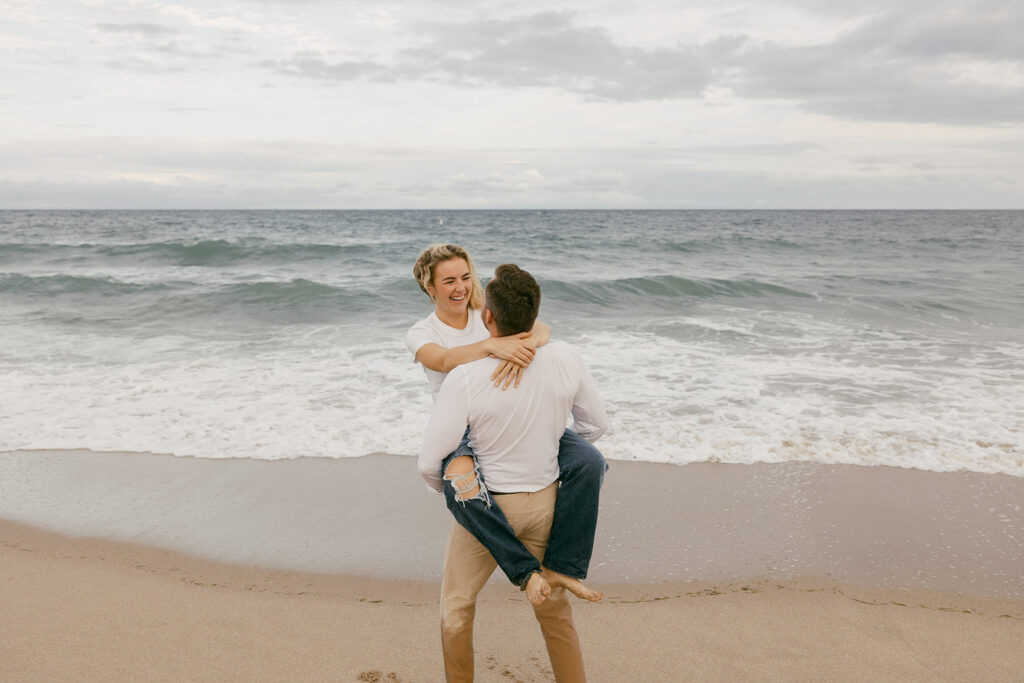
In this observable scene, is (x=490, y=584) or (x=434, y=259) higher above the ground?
(x=434, y=259)

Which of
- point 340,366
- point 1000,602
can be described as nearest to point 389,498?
point 1000,602

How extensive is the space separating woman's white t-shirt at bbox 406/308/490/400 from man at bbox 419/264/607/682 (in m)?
0.43

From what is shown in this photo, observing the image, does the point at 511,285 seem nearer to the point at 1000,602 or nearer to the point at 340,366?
the point at 1000,602

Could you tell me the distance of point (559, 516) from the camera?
258 cm

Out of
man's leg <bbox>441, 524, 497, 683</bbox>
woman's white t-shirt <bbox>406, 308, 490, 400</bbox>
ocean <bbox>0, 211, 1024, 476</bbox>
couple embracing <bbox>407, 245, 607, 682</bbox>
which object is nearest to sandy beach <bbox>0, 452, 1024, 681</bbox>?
ocean <bbox>0, 211, 1024, 476</bbox>

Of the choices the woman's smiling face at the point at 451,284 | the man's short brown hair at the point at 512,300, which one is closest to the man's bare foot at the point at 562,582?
the man's short brown hair at the point at 512,300

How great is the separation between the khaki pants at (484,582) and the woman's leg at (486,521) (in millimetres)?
95

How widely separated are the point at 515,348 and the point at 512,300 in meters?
0.18

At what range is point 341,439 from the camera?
679 cm

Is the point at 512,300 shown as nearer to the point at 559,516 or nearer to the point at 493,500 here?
the point at 493,500

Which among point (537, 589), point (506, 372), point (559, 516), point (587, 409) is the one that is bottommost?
point (537, 589)

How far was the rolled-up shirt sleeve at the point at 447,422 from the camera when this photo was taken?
243 cm

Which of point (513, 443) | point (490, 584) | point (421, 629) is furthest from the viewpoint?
point (490, 584)

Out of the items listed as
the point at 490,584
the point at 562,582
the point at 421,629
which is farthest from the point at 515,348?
the point at 490,584
